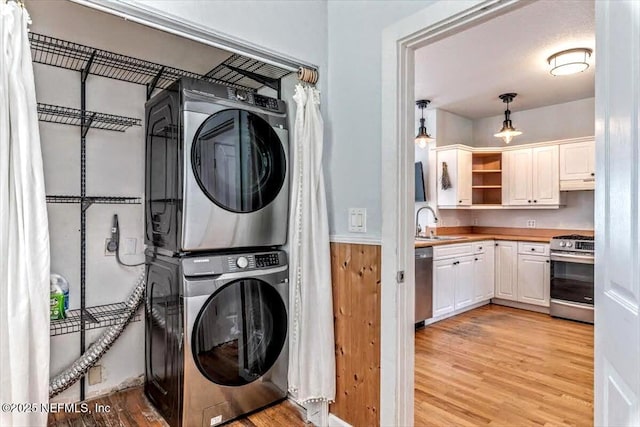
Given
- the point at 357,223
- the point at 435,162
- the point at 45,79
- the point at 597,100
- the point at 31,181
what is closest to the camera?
the point at 597,100

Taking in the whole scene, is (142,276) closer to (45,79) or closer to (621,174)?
(45,79)

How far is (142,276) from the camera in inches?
96.8

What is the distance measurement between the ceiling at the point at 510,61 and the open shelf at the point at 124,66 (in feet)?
4.96

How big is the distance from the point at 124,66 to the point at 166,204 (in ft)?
3.12

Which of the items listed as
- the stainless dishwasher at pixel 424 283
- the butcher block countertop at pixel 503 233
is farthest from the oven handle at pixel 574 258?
the stainless dishwasher at pixel 424 283

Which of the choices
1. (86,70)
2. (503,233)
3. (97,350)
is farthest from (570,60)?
(97,350)

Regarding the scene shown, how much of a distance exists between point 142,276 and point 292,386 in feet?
4.22

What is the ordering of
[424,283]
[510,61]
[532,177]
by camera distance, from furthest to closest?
1. [532,177]
2. [424,283]
3. [510,61]

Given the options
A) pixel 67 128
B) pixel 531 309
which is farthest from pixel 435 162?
pixel 67 128

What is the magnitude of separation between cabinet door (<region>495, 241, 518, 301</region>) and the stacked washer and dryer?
355 centimetres

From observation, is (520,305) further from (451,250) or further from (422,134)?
(422,134)

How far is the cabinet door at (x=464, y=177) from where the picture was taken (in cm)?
475

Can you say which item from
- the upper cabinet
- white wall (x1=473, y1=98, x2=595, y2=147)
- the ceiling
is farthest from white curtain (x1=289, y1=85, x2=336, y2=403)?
white wall (x1=473, y1=98, x2=595, y2=147)

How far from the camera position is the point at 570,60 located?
10.2 feet
